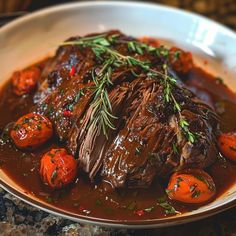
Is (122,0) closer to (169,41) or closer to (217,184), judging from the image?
(169,41)

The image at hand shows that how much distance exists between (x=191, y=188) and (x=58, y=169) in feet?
3.00

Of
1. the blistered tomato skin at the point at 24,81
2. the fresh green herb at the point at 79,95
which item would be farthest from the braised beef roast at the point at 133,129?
the blistered tomato skin at the point at 24,81

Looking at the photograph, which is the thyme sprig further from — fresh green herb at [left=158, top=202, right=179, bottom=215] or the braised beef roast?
fresh green herb at [left=158, top=202, right=179, bottom=215]

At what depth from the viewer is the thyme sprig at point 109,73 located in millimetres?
3258

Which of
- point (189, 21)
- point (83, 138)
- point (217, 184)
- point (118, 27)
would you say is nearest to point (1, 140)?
point (83, 138)

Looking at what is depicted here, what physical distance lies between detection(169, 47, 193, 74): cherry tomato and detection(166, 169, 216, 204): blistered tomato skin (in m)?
1.36

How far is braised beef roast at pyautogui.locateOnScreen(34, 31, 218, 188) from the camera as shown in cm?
320

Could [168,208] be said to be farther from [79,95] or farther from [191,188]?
[79,95]

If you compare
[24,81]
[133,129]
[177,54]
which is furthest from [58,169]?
[177,54]

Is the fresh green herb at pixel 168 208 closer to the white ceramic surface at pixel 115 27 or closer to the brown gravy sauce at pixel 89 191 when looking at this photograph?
the brown gravy sauce at pixel 89 191

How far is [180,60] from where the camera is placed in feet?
14.0

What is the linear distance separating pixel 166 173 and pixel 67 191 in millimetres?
709

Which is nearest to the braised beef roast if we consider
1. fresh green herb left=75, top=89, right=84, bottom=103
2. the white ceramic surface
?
fresh green herb left=75, top=89, right=84, bottom=103

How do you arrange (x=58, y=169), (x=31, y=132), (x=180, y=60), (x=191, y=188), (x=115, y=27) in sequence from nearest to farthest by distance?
1. (x=191, y=188)
2. (x=58, y=169)
3. (x=31, y=132)
4. (x=180, y=60)
5. (x=115, y=27)
